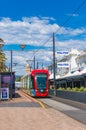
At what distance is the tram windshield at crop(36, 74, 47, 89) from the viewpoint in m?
55.1

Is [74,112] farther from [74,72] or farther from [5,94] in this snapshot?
[74,72]

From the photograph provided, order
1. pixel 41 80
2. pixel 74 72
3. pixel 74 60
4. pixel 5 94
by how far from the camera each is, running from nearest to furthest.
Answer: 1. pixel 5 94
2. pixel 41 80
3. pixel 74 72
4. pixel 74 60

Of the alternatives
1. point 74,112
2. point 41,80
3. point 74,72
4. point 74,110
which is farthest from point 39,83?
point 74,112

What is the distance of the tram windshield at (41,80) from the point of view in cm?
5509

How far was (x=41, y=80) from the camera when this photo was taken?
5547 cm

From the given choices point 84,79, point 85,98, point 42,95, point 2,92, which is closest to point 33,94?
point 42,95

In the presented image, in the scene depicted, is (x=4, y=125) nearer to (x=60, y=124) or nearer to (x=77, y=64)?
(x=60, y=124)

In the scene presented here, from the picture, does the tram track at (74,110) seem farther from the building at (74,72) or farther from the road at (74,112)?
the building at (74,72)

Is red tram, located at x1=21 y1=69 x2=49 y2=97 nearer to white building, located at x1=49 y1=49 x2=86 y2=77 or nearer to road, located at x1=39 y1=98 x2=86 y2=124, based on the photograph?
road, located at x1=39 y1=98 x2=86 y2=124

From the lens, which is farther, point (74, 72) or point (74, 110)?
point (74, 72)

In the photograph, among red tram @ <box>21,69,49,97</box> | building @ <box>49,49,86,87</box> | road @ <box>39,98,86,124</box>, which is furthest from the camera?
building @ <box>49,49,86,87</box>

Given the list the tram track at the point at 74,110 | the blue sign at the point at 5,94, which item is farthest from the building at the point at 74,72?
the tram track at the point at 74,110

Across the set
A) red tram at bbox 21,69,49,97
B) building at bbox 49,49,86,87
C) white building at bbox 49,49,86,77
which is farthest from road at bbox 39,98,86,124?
white building at bbox 49,49,86,77

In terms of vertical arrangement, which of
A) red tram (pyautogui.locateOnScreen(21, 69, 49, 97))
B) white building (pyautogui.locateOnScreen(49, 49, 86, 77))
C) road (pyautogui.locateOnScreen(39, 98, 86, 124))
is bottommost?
road (pyautogui.locateOnScreen(39, 98, 86, 124))
